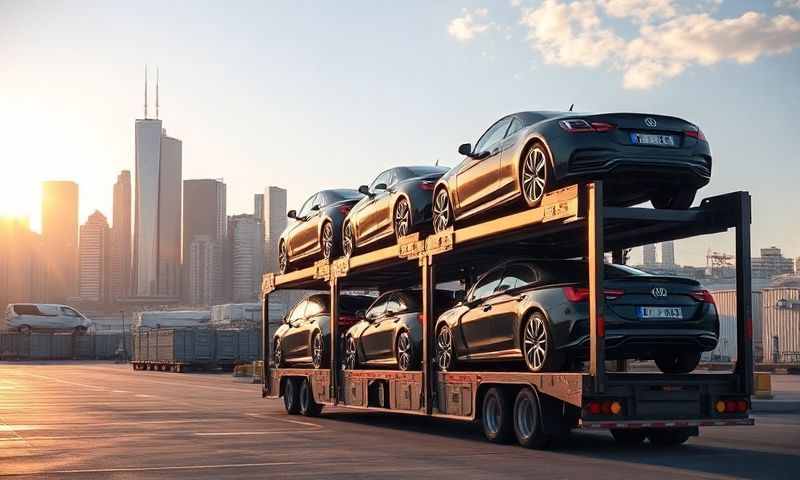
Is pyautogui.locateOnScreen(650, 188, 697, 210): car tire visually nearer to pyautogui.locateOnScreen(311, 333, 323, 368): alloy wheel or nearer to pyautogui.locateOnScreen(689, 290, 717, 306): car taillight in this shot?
pyautogui.locateOnScreen(689, 290, 717, 306): car taillight

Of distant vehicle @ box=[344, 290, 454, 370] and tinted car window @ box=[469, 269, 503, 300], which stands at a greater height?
tinted car window @ box=[469, 269, 503, 300]

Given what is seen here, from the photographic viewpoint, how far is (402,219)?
14883 millimetres

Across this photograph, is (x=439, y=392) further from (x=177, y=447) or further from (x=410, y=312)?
(x=177, y=447)

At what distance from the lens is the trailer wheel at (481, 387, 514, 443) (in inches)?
474

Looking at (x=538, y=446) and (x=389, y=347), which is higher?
(x=389, y=347)

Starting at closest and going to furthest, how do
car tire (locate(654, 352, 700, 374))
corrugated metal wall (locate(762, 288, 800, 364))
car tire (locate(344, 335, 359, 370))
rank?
car tire (locate(654, 352, 700, 374)), car tire (locate(344, 335, 359, 370)), corrugated metal wall (locate(762, 288, 800, 364))

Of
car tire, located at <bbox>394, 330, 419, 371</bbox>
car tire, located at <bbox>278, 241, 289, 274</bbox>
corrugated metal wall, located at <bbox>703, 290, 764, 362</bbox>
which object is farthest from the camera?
corrugated metal wall, located at <bbox>703, 290, 764, 362</bbox>

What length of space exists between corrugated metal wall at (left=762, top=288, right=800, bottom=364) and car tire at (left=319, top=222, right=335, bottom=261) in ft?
147

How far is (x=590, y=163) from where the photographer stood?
1070 cm

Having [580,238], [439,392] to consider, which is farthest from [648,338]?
[439,392]

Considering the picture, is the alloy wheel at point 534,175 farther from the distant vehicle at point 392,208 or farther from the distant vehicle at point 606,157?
the distant vehicle at point 392,208

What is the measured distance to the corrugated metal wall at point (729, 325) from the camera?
55.9 meters

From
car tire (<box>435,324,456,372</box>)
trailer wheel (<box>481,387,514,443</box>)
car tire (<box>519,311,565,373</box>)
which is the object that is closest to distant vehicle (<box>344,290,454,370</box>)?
car tire (<box>435,324,456,372</box>)

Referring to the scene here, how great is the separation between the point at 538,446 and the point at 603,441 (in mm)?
2181
